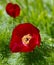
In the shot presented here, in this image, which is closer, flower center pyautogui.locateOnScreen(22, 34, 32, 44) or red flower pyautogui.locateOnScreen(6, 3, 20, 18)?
flower center pyautogui.locateOnScreen(22, 34, 32, 44)

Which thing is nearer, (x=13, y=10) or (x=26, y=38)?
(x=26, y=38)

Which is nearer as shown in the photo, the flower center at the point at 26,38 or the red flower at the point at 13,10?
the flower center at the point at 26,38

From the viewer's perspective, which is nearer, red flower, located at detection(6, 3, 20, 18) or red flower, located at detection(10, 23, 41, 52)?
red flower, located at detection(10, 23, 41, 52)

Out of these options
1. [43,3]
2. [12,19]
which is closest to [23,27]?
[12,19]

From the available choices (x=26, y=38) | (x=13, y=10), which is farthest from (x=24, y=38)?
(x=13, y=10)

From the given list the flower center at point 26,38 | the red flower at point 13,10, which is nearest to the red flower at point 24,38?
the flower center at point 26,38

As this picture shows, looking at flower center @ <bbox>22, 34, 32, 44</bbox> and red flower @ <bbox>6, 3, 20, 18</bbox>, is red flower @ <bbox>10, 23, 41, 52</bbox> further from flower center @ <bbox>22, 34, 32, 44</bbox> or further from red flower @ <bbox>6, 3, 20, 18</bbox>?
red flower @ <bbox>6, 3, 20, 18</bbox>

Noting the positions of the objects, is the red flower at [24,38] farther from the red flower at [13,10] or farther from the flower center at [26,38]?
the red flower at [13,10]

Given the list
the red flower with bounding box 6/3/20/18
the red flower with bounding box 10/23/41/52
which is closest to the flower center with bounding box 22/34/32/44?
the red flower with bounding box 10/23/41/52

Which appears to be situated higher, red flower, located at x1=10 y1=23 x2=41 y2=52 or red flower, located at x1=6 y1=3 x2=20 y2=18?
red flower, located at x1=6 y1=3 x2=20 y2=18

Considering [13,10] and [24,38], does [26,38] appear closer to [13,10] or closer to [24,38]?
[24,38]
